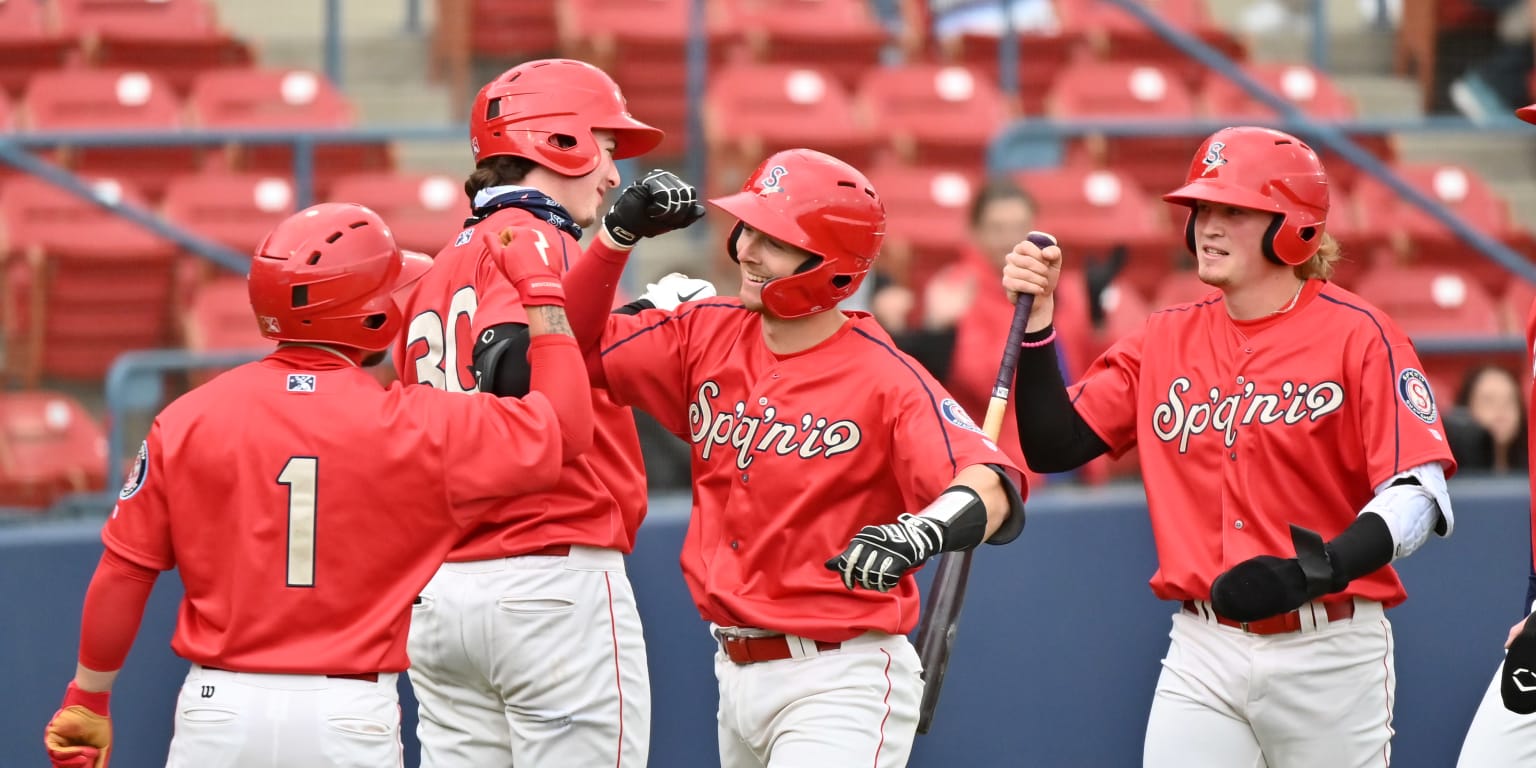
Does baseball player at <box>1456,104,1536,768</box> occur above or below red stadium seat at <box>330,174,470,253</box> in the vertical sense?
above

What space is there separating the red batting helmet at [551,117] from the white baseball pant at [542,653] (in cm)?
88

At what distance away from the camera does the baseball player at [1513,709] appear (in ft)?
11.8

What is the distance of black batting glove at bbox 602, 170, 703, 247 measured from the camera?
12.1 feet

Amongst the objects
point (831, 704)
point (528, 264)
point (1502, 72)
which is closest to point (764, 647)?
point (831, 704)

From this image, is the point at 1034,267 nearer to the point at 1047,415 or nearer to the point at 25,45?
the point at 1047,415

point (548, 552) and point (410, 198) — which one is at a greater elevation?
point (548, 552)

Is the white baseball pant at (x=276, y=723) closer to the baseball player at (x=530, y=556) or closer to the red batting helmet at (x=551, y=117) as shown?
Answer: the baseball player at (x=530, y=556)

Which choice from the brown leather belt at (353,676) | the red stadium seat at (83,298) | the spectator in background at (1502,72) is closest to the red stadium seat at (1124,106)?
the spectator in background at (1502,72)

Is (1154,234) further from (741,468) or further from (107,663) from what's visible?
(107,663)

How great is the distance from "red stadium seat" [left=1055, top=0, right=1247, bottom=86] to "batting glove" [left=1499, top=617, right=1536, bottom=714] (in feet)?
23.3

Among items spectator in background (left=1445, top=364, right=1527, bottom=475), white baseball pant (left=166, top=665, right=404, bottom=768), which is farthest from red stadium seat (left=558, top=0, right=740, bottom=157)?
white baseball pant (left=166, top=665, right=404, bottom=768)

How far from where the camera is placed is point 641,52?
932 cm

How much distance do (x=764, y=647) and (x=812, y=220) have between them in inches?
34.0

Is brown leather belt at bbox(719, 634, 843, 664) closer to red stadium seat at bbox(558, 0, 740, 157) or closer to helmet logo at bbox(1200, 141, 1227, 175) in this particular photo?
helmet logo at bbox(1200, 141, 1227, 175)
